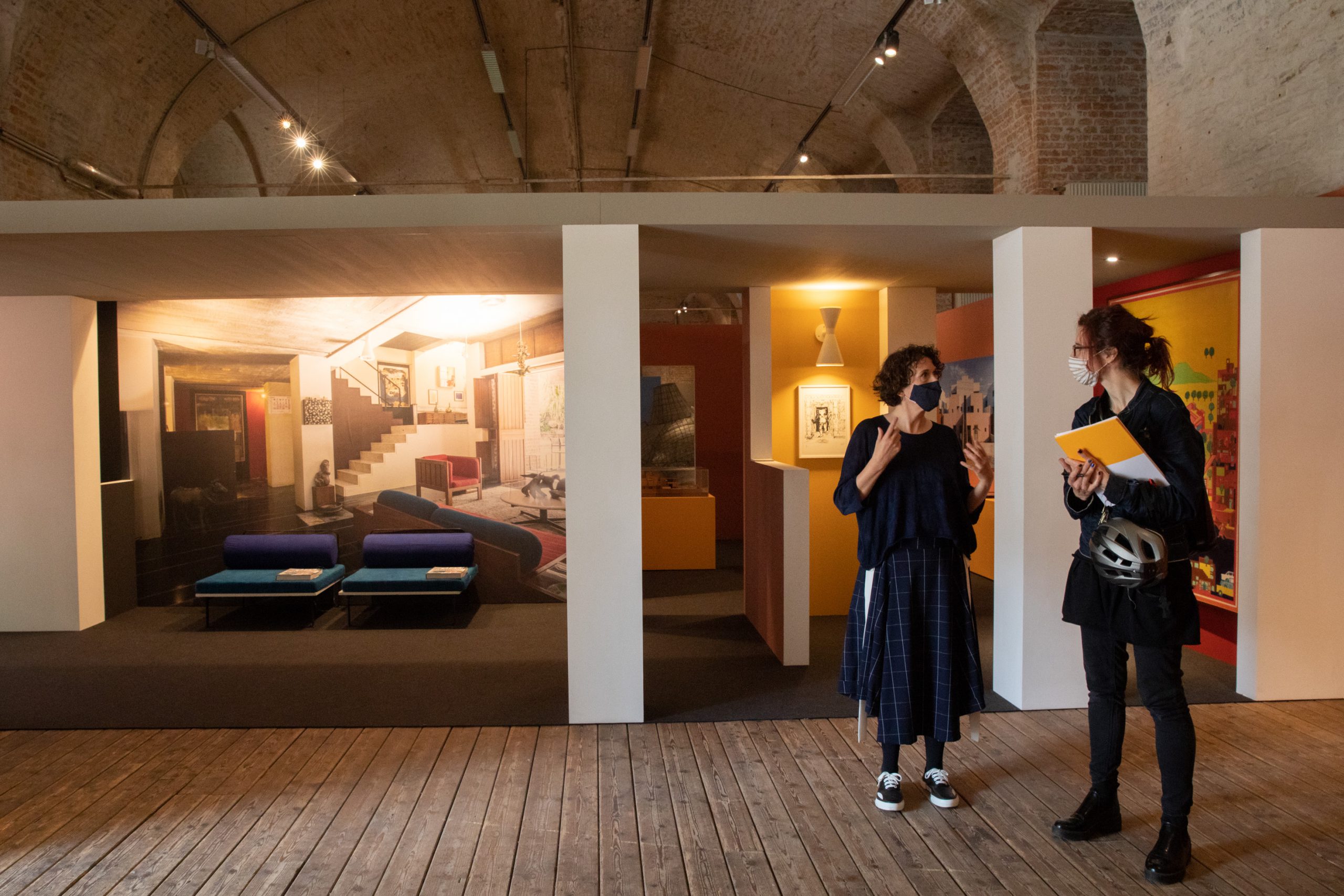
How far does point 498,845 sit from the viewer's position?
2959mm

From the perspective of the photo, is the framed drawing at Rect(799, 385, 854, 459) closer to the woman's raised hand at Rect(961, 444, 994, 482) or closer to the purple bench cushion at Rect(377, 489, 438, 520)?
the purple bench cushion at Rect(377, 489, 438, 520)

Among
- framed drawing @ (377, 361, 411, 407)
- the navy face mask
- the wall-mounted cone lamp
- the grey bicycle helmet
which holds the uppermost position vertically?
the wall-mounted cone lamp

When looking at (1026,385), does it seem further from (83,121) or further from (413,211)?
(83,121)

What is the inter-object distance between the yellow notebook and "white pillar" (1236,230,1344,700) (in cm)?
240

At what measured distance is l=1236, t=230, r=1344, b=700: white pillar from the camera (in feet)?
14.1

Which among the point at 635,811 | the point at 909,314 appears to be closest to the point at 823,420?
the point at 909,314

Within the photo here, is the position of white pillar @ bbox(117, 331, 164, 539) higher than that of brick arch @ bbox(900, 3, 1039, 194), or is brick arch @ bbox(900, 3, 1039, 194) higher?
brick arch @ bbox(900, 3, 1039, 194)

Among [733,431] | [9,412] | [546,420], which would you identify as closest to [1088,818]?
[546,420]

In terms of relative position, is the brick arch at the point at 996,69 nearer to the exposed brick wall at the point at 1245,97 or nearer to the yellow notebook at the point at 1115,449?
the exposed brick wall at the point at 1245,97

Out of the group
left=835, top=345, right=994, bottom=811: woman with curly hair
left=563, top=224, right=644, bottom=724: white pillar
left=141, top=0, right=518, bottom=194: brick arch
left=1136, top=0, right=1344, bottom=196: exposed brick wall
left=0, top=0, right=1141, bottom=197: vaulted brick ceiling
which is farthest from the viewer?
left=141, top=0, right=518, bottom=194: brick arch

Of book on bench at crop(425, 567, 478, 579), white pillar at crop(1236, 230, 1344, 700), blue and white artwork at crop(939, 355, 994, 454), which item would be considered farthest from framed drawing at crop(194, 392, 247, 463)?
white pillar at crop(1236, 230, 1344, 700)

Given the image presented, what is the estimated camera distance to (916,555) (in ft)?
9.95

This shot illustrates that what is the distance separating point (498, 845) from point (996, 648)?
9.86 ft

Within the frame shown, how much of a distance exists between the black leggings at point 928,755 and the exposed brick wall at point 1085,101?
285 inches
